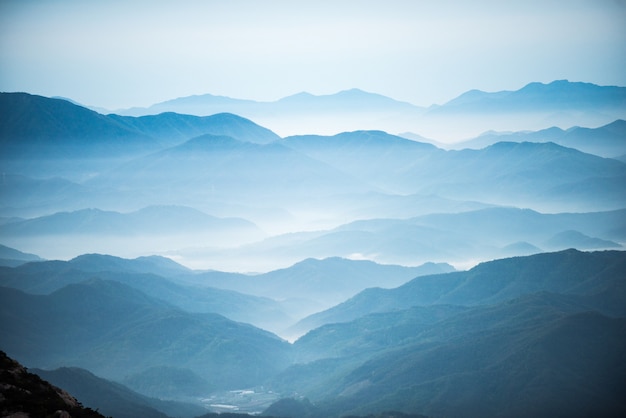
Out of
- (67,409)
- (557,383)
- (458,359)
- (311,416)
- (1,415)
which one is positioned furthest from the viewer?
(458,359)

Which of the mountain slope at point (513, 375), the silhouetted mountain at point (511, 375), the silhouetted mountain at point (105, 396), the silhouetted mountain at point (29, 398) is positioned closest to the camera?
the silhouetted mountain at point (29, 398)

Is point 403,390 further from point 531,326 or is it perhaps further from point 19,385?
point 19,385

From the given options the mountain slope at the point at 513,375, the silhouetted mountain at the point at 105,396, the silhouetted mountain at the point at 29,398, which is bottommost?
the silhouetted mountain at the point at 29,398

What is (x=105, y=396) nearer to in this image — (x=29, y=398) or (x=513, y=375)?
(x=513, y=375)

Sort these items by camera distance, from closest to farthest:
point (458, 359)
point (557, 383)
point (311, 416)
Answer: point (557, 383), point (311, 416), point (458, 359)

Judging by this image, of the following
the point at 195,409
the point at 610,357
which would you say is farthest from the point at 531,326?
the point at 195,409

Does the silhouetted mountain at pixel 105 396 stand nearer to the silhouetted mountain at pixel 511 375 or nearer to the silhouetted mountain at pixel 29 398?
the silhouetted mountain at pixel 511 375

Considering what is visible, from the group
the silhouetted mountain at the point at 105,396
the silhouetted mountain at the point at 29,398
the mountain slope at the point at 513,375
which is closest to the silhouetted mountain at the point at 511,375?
the mountain slope at the point at 513,375
